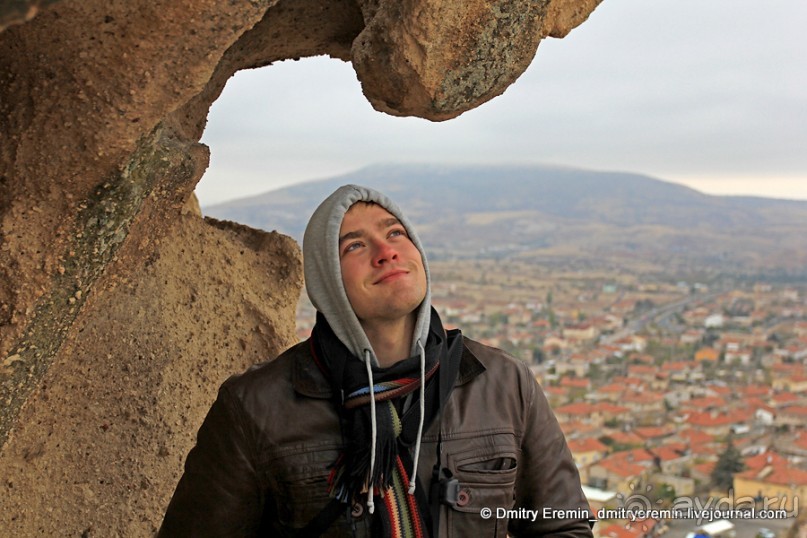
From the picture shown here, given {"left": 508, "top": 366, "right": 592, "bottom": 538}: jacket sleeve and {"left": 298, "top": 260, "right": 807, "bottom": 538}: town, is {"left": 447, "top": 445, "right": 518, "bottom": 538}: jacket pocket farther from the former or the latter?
{"left": 298, "top": 260, "right": 807, "bottom": 538}: town

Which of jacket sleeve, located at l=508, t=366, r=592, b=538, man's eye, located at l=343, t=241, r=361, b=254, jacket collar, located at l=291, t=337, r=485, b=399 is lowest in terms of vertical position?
jacket sleeve, located at l=508, t=366, r=592, b=538

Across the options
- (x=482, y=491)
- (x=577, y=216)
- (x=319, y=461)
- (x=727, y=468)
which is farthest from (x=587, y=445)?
(x=577, y=216)

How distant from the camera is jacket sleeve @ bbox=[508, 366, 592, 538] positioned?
1975 millimetres

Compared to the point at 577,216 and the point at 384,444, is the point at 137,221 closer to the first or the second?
the point at 384,444

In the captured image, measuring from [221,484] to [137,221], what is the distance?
0.77 meters

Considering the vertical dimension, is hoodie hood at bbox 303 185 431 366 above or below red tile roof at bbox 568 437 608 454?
above

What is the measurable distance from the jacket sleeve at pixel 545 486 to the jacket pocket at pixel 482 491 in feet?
0.23

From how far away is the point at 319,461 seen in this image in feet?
6.11

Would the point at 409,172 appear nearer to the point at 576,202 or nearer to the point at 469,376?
the point at 576,202

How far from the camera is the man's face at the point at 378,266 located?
1929mm

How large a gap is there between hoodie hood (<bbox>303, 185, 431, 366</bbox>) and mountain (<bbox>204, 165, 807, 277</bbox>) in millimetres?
36876

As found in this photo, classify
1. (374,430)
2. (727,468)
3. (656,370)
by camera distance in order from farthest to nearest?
1. (656,370)
2. (727,468)
3. (374,430)

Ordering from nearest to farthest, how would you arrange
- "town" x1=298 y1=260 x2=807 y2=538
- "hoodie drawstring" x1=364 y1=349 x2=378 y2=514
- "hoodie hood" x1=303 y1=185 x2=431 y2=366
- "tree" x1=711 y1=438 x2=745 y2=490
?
"hoodie drawstring" x1=364 y1=349 x2=378 y2=514
"hoodie hood" x1=303 y1=185 x2=431 y2=366
"town" x1=298 y1=260 x2=807 y2=538
"tree" x1=711 y1=438 x2=745 y2=490

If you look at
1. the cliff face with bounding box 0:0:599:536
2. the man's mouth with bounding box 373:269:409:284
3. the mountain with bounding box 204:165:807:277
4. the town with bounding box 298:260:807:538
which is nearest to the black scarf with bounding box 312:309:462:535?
the man's mouth with bounding box 373:269:409:284
